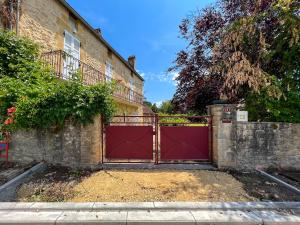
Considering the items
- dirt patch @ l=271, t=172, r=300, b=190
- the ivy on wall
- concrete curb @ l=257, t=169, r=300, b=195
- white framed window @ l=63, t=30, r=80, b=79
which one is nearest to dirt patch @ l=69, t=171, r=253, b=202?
concrete curb @ l=257, t=169, r=300, b=195

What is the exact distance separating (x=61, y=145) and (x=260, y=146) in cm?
633

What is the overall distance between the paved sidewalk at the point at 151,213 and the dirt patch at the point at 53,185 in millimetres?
414

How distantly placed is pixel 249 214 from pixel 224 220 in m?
0.59

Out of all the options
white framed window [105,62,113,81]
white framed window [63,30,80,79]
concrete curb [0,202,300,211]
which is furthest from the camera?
white framed window [105,62,113,81]

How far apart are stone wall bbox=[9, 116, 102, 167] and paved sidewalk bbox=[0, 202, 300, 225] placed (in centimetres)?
238

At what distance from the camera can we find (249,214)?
3.82m

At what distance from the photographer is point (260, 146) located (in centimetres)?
647

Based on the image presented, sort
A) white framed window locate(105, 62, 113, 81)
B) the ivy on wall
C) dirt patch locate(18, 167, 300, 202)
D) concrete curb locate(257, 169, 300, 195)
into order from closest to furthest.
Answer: dirt patch locate(18, 167, 300, 202)
concrete curb locate(257, 169, 300, 195)
the ivy on wall
white framed window locate(105, 62, 113, 81)

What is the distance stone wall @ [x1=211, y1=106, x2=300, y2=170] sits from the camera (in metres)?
6.45

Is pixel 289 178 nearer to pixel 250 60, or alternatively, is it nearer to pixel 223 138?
pixel 223 138

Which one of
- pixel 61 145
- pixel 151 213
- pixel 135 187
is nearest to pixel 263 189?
pixel 151 213

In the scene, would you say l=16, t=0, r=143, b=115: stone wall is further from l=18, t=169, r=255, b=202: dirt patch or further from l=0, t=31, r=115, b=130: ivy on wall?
l=18, t=169, r=255, b=202: dirt patch

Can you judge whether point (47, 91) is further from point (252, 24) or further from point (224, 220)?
point (252, 24)

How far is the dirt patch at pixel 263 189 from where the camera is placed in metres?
4.57
